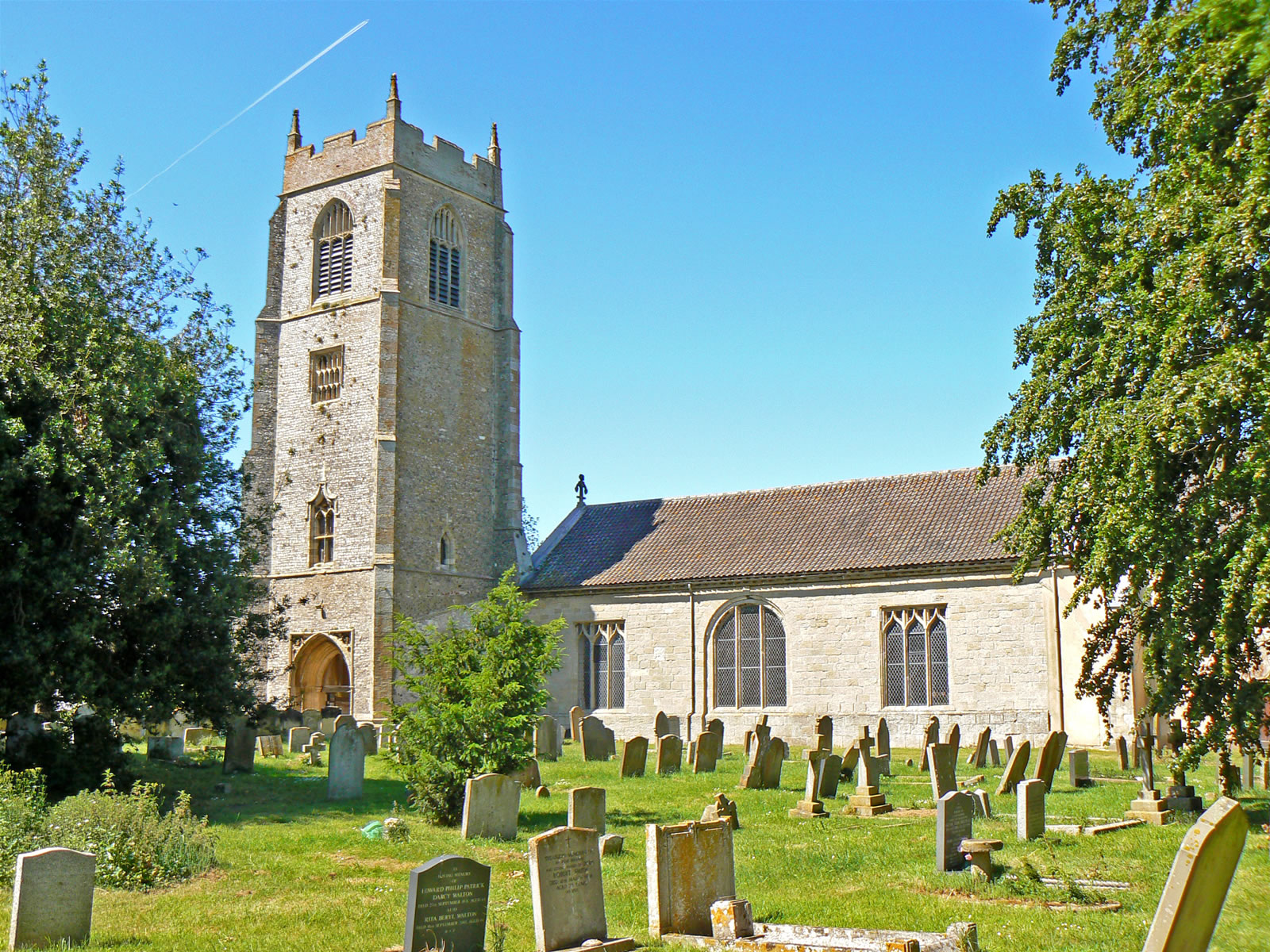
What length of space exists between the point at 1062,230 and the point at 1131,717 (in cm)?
1412

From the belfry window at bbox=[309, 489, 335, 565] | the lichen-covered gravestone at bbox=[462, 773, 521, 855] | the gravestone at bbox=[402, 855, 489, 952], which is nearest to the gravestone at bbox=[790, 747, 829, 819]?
the lichen-covered gravestone at bbox=[462, 773, 521, 855]

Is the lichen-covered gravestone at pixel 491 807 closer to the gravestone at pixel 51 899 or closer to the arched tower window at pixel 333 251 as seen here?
the gravestone at pixel 51 899

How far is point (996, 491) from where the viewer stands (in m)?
26.9

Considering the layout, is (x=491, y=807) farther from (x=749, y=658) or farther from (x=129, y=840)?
(x=749, y=658)

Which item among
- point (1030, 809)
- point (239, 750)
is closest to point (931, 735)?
point (1030, 809)

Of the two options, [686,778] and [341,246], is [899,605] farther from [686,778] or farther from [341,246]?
[341,246]

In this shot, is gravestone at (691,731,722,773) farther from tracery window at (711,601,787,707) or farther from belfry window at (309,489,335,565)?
belfry window at (309,489,335,565)

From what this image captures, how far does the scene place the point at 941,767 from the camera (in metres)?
15.1

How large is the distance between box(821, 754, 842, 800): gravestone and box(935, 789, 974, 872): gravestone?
4.65m

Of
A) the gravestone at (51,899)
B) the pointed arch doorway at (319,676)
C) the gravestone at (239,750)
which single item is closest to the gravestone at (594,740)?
the gravestone at (239,750)

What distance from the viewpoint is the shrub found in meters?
10.5

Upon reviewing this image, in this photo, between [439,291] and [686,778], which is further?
[439,291]

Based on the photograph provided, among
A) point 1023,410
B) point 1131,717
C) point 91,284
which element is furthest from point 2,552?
point 1131,717

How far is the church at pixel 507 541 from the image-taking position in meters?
25.2
